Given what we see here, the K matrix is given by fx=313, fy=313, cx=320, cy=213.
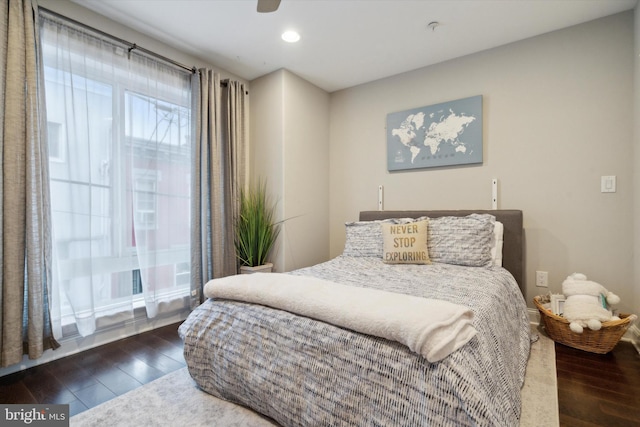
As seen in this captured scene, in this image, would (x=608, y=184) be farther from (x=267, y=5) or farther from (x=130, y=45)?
(x=130, y=45)

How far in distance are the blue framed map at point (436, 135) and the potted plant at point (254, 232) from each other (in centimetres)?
135

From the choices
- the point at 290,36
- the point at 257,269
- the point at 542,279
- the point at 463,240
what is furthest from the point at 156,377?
the point at 542,279

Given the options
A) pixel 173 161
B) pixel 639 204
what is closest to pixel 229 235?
pixel 173 161

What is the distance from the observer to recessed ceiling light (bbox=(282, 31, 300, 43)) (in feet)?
8.09

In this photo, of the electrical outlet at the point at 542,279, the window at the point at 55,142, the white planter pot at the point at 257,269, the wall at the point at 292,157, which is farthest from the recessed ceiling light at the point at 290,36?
the electrical outlet at the point at 542,279

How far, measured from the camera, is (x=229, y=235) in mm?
3002

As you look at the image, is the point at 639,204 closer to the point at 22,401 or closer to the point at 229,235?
the point at 229,235

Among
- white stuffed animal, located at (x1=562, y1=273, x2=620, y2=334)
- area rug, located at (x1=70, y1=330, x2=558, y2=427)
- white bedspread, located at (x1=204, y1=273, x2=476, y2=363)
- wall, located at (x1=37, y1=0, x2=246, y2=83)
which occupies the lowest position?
area rug, located at (x1=70, y1=330, x2=558, y2=427)

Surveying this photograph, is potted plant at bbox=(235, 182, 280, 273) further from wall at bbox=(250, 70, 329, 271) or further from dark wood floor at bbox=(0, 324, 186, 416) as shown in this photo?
dark wood floor at bbox=(0, 324, 186, 416)

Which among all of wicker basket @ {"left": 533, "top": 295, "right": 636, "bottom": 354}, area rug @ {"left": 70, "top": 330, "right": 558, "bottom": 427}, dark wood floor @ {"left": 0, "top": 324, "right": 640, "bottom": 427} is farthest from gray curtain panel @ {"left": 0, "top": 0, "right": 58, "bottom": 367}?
wicker basket @ {"left": 533, "top": 295, "right": 636, "bottom": 354}

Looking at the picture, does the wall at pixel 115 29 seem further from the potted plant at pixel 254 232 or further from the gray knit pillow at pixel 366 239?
the gray knit pillow at pixel 366 239

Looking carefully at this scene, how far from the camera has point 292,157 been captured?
10.3 feet

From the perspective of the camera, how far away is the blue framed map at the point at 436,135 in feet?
8.98

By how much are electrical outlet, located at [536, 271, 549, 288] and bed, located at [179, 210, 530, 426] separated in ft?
2.05
